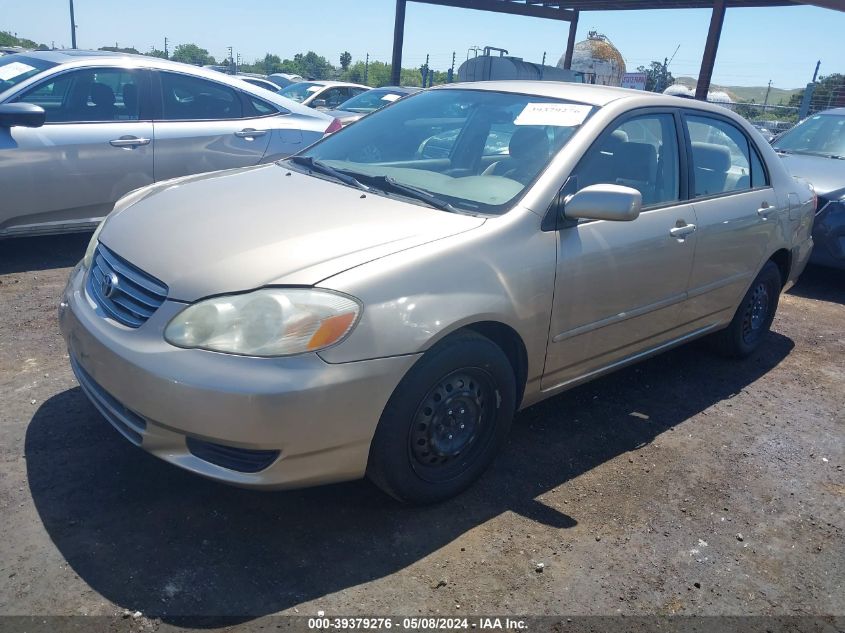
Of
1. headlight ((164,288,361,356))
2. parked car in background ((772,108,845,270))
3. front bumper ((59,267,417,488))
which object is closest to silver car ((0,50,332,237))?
front bumper ((59,267,417,488))

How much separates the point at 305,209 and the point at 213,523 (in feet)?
4.20

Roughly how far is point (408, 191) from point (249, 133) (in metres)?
3.56

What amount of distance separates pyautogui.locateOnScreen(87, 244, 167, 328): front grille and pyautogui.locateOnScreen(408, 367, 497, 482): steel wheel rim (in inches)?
40.9

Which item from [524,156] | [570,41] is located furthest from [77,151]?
[570,41]

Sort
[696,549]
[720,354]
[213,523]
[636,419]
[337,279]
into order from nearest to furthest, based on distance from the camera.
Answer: [337,279] → [213,523] → [696,549] → [636,419] → [720,354]

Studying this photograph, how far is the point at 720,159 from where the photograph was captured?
433 cm

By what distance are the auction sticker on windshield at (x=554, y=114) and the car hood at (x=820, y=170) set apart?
4.12 metres

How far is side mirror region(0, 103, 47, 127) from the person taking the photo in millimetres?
5027

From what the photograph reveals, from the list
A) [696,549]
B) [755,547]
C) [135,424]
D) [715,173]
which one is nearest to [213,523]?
[135,424]

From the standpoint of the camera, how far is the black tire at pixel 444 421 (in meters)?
2.64

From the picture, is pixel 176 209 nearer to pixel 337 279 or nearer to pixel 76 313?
pixel 76 313

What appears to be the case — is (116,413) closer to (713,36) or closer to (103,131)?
(103,131)

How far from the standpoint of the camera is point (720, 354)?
16.4ft

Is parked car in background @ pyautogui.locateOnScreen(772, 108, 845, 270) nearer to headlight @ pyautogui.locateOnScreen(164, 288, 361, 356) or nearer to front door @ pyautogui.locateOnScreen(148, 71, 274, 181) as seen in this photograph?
front door @ pyautogui.locateOnScreen(148, 71, 274, 181)
